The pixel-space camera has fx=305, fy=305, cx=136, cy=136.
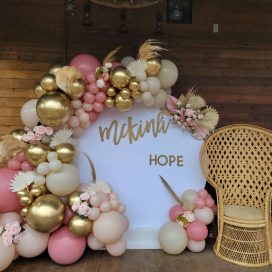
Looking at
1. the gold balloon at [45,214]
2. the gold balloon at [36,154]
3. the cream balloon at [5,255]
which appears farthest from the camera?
the gold balloon at [36,154]

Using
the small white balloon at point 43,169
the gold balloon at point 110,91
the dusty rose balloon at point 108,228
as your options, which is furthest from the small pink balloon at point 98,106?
the dusty rose balloon at point 108,228

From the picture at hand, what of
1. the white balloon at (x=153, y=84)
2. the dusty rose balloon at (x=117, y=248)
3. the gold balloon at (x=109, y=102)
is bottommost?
the dusty rose balloon at (x=117, y=248)

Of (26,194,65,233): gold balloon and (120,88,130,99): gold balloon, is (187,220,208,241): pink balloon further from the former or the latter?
(120,88,130,99): gold balloon

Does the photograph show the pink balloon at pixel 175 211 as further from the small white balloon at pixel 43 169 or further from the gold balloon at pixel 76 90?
the gold balloon at pixel 76 90

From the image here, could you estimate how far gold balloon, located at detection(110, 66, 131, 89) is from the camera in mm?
2500

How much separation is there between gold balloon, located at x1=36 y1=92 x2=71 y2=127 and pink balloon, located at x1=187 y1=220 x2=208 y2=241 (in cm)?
138

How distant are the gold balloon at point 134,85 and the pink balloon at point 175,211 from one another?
3.61 ft

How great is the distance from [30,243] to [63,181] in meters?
0.53

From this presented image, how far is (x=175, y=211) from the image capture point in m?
2.70

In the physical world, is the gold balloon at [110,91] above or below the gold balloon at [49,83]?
below

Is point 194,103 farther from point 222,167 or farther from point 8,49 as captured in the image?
point 8,49

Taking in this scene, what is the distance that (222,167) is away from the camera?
109 inches

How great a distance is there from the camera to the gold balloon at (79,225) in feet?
7.60

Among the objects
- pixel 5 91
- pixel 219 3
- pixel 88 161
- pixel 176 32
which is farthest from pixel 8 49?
pixel 219 3
